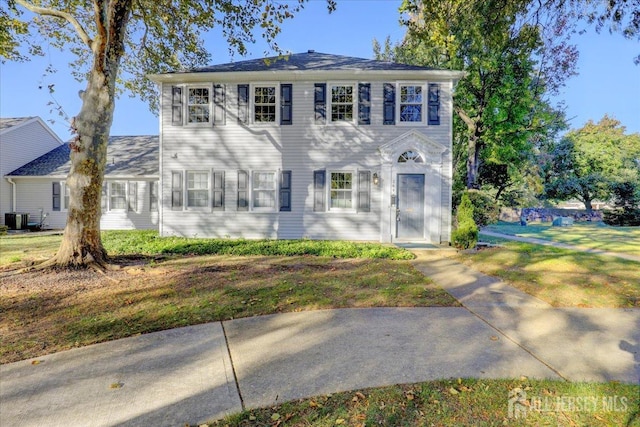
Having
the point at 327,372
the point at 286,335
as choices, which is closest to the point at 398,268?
the point at 286,335

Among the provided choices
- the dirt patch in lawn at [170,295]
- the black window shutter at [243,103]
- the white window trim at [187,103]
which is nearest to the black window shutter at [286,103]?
the black window shutter at [243,103]

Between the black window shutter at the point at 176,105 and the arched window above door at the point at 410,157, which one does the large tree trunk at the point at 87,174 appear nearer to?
the black window shutter at the point at 176,105

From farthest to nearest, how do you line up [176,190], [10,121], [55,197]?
[10,121] → [55,197] → [176,190]

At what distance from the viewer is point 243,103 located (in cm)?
1219

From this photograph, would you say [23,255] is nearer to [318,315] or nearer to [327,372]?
[318,315]

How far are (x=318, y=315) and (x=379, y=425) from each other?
2.40 meters

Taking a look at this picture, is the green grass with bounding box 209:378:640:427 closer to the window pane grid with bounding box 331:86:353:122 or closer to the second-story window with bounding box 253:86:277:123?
the window pane grid with bounding box 331:86:353:122

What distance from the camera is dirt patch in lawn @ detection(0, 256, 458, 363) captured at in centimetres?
409

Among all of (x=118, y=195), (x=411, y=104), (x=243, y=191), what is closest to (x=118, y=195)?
(x=118, y=195)

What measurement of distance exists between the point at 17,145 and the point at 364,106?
19.1m

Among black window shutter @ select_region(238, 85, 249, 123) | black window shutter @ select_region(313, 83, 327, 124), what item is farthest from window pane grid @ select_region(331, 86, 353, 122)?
black window shutter @ select_region(238, 85, 249, 123)

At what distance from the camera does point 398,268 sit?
25.2 ft

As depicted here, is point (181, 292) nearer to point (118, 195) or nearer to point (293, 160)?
point (293, 160)

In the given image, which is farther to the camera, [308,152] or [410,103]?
[308,152]
